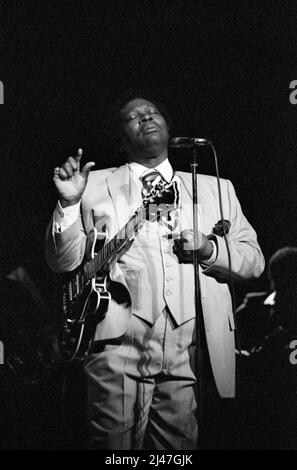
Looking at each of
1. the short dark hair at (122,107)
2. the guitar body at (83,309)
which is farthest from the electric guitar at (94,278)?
the short dark hair at (122,107)

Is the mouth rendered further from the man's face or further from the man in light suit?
the man in light suit

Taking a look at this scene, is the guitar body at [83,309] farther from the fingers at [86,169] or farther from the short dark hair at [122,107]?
the short dark hair at [122,107]

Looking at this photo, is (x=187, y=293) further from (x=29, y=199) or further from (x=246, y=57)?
(x=246, y=57)

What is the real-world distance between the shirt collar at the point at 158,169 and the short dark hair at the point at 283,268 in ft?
2.11

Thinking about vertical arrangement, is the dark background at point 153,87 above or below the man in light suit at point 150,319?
above

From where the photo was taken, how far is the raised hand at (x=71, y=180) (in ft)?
8.09

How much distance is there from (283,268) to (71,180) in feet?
3.65

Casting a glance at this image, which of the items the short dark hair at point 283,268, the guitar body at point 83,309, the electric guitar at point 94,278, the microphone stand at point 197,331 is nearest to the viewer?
the microphone stand at point 197,331

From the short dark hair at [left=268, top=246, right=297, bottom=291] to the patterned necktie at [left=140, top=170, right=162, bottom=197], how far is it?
26.9 inches

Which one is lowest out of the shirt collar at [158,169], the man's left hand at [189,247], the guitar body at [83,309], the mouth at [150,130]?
the guitar body at [83,309]

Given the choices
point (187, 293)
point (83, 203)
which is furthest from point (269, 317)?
point (83, 203)

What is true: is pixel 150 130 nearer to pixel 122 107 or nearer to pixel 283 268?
pixel 122 107

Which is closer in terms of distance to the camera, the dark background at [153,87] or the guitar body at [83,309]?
the guitar body at [83,309]


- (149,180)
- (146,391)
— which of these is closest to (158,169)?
(149,180)
